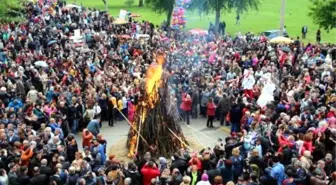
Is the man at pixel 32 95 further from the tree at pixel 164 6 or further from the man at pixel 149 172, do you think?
the tree at pixel 164 6

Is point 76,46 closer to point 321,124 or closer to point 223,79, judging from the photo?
point 223,79

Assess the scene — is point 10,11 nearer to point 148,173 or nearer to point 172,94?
point 172,94

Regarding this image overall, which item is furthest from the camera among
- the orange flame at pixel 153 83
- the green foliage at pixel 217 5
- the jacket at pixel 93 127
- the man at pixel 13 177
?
the green foliage at pixel 217 5

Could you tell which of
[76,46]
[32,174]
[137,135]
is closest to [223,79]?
[137,135]

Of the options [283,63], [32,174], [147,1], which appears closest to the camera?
[32,174]

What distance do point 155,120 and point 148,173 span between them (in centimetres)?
390

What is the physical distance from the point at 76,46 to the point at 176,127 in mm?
15191

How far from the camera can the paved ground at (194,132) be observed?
71.7 feet

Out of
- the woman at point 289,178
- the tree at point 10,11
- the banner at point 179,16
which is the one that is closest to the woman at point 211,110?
the woman at point 289,178

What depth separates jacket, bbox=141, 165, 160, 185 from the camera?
A: 1559 cm

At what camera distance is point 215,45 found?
33.1 meters

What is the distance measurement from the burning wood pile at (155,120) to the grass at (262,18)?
28745 mm

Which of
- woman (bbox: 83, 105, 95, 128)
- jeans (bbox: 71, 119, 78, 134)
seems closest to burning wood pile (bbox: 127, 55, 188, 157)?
woman (bbox: 83, 105, 95, 128)

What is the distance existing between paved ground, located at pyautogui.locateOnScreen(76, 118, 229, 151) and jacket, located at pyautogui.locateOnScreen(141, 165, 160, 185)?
5660 millimetres
